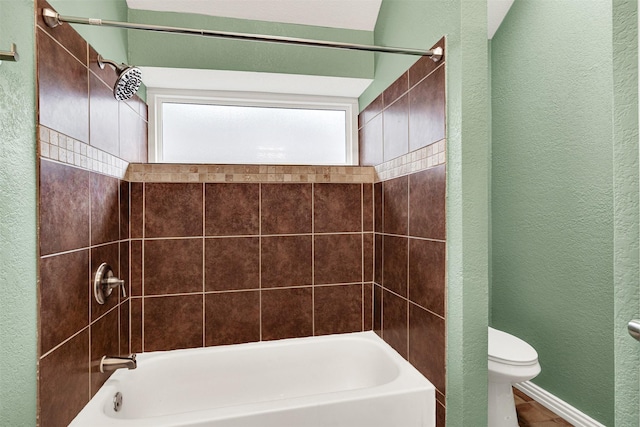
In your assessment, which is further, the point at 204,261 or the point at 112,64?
the point at 204,261

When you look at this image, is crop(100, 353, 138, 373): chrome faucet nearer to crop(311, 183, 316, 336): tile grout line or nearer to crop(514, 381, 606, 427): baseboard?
crop(311, 183, 316, 336): tile grout line

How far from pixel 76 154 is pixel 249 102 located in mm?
1260

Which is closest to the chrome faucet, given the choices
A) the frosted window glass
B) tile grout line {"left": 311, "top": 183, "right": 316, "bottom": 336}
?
tile grout line {"left": 311, "top": 183, "right": 316, "bottom": 336}

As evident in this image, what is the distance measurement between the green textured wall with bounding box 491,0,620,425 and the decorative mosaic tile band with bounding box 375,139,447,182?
1.02 metres

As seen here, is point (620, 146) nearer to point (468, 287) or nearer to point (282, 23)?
point (468, 287)

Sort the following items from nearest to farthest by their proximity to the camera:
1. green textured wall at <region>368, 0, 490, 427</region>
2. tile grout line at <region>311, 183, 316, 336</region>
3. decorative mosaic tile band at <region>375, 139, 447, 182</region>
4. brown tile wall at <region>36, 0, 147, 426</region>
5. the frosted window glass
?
brown tile wall at <region>36, 0, 147, 426</region>, green textured wall at <region>368, 0, 490, 427</region>, decorative mosaic tile band at <region>375, 139, 447, 182</region>, tile grout line at <region>311, 183, 316, 336</region>, the frosted window glass

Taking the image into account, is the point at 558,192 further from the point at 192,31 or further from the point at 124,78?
the point at 124,78

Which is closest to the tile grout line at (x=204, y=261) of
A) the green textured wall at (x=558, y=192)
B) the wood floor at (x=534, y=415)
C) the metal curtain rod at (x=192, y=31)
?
the metal curtain rod at (x=192, y=31)

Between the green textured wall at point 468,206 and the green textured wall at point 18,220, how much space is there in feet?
4.67

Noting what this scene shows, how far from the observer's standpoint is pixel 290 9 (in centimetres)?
201

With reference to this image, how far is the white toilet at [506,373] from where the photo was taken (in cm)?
177

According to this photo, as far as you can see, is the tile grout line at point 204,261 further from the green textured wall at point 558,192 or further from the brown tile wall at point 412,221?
the green textured wall at point 558,192

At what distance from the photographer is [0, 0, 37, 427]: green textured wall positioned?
0.97m

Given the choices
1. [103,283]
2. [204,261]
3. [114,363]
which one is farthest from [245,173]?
[114,363]
